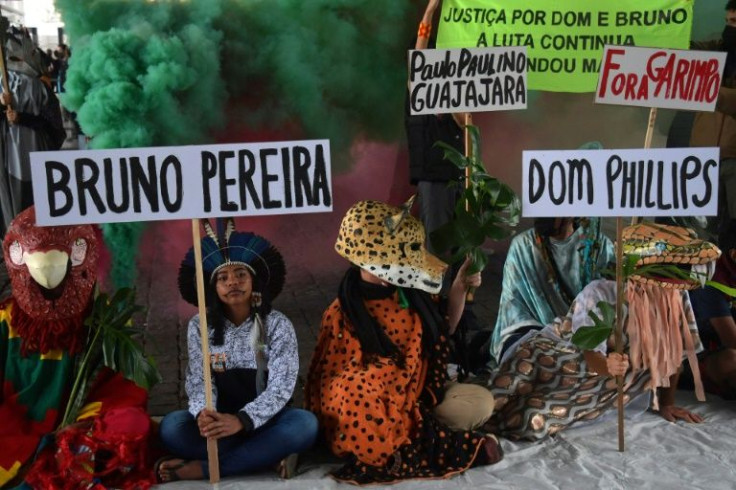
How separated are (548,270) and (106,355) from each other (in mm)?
2229

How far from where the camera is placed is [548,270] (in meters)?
4.55

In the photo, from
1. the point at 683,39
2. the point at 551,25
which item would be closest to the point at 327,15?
the point at 551,25

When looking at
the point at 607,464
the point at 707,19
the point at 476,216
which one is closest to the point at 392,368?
the point at 476,216

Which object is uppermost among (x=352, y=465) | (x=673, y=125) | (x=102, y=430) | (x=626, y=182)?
(x=673, y=125)

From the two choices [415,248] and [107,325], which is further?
[415,248]

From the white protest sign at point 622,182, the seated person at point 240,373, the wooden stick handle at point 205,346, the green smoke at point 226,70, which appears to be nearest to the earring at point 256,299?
the seated person at point 240,373

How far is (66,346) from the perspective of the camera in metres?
3.53

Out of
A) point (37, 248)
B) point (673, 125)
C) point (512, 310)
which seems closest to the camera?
point (37, 248)

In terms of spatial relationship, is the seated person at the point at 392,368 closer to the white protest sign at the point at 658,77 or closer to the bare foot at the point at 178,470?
the bare foot at the point at 178,470

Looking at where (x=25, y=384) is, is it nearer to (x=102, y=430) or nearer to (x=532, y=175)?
(x=102, y=430)

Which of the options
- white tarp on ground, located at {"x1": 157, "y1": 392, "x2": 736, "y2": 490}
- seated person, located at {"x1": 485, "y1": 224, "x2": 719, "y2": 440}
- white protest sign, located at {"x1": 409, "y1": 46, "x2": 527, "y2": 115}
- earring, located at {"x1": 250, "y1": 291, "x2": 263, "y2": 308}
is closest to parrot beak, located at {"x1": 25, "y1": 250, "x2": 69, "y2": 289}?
earring, located at {"x1": 250, "y1": 291, "x2": 263, "y2": 308}

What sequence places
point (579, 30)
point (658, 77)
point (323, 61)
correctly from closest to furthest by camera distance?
point (658, 77)
point (579, 30)
point (323, 61)

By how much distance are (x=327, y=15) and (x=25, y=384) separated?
3.30 metres

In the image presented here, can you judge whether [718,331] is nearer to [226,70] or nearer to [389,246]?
[389,246]
